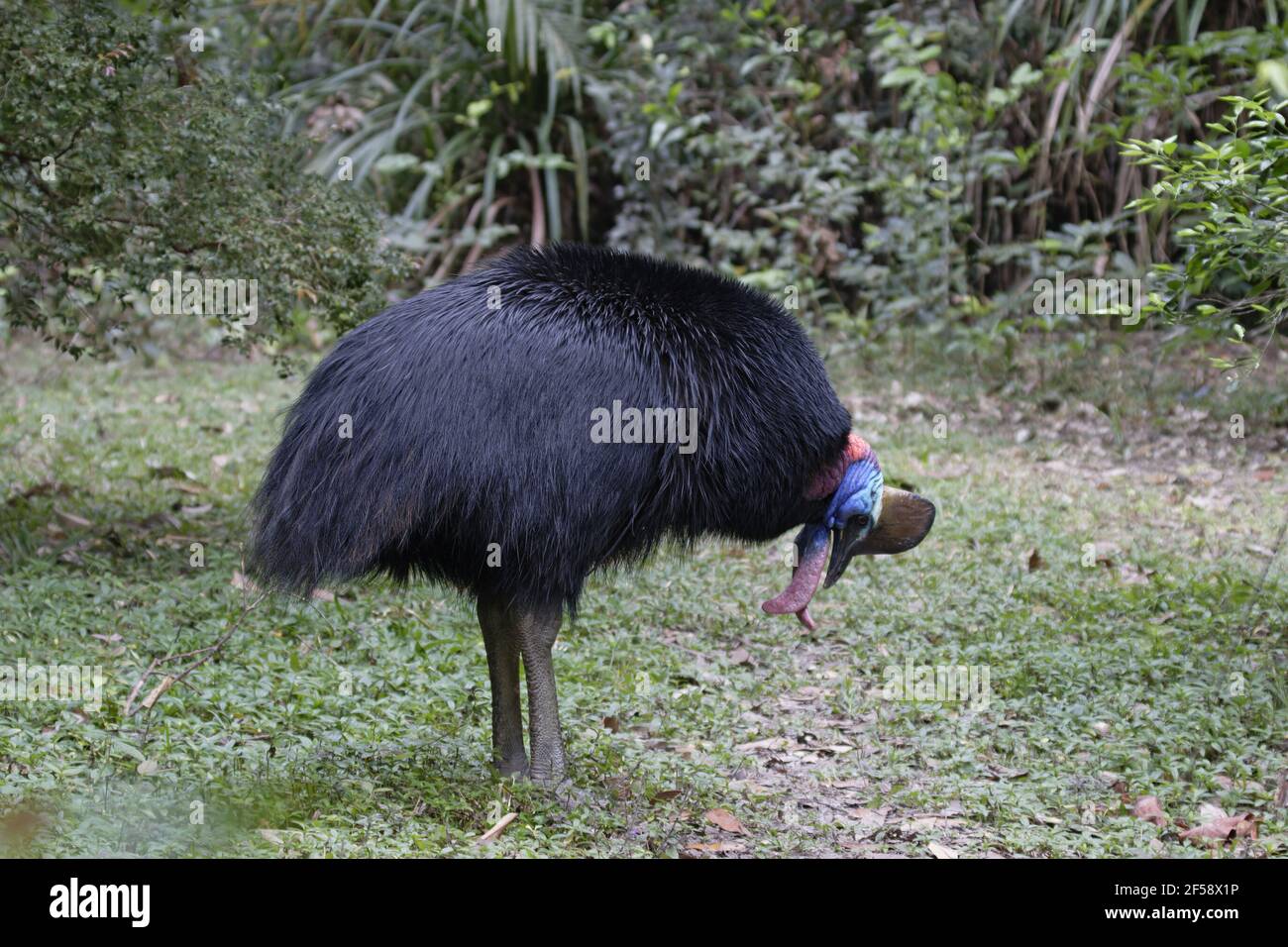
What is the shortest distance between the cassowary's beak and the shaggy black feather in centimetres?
28

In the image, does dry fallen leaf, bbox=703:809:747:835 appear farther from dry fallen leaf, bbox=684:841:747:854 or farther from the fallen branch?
the fallen branch

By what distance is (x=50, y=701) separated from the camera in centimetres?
463

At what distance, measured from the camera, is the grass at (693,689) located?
410 centimetres

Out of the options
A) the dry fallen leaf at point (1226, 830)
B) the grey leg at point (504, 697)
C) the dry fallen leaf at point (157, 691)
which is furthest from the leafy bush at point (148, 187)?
the dry fallen leaf at point (1226, 830)

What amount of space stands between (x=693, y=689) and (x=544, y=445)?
182cm

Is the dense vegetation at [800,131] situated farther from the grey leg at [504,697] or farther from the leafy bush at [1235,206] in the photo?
the grey leg at [504,697]

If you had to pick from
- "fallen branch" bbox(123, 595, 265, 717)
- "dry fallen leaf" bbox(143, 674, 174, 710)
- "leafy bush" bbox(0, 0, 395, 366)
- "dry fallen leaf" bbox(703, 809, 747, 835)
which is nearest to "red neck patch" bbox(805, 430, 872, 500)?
"dry fallen leaf" bbox(703, 809, 747, 835)

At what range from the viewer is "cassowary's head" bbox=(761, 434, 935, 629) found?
4445 mm

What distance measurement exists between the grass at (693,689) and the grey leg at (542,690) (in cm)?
11
